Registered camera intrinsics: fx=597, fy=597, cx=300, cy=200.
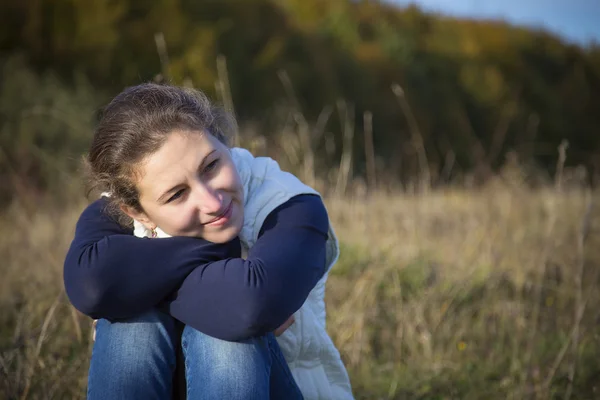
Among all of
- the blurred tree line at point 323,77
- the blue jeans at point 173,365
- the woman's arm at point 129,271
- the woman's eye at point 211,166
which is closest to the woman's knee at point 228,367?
the blue jeans at point 173,365

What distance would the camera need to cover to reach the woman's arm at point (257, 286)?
4.53 ft

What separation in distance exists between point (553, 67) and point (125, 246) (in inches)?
541

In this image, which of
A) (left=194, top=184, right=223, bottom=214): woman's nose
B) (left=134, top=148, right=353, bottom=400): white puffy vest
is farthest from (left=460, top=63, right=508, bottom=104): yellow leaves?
(left=194, top=184, right=223, bottom=214): woman's nose

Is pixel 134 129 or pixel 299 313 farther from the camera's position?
pixel 299 313

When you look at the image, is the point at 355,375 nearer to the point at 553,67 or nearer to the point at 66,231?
the point at 66,231

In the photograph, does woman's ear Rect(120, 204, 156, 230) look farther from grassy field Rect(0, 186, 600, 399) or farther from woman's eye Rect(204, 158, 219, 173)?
grassy field Rect(0, 186, 600, 399)

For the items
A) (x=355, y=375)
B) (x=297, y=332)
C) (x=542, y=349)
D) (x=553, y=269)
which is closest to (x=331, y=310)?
(x=355, y=375)

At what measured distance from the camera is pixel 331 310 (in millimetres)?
2869

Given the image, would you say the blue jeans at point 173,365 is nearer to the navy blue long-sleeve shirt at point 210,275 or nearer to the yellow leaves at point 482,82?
the navy blue long-sleeve shirt at point 210,275

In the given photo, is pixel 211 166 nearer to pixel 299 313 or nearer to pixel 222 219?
pixel 222 219

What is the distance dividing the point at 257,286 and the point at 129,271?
331 mm

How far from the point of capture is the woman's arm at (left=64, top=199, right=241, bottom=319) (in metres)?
1.45

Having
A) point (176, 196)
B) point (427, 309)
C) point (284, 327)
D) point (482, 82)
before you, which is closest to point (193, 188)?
point (176, 196)

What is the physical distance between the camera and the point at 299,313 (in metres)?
1.63
